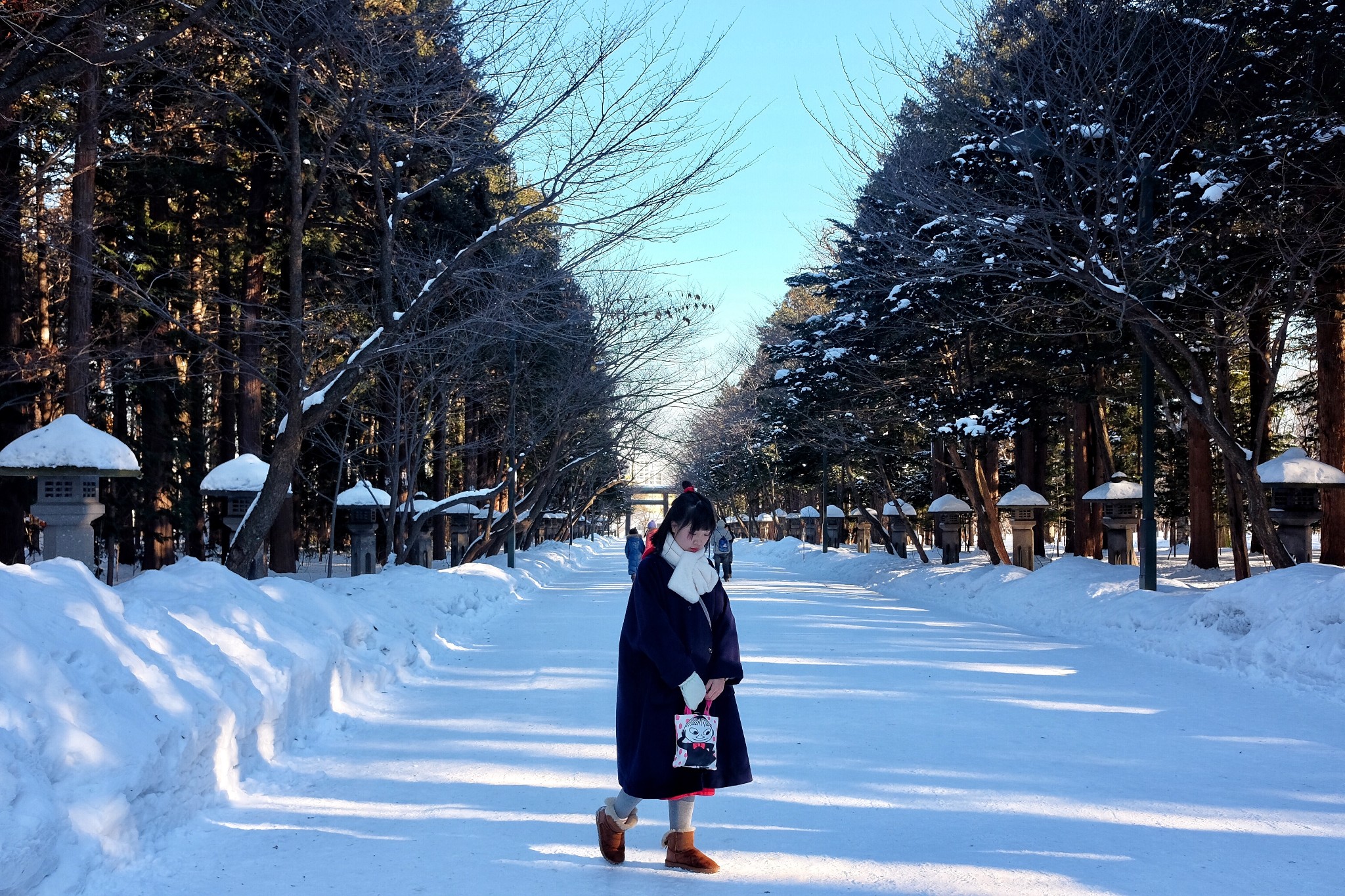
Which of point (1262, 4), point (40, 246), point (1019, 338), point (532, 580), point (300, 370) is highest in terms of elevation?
point (1262, 4)

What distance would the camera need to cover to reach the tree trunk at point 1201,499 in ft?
65.3

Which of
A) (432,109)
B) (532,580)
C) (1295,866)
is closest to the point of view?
(1295,866)

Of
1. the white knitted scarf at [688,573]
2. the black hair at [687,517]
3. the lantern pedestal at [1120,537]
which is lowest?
the lantern pedestal at [1120,537]

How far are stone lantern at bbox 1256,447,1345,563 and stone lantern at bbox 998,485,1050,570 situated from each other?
7140 millimetres

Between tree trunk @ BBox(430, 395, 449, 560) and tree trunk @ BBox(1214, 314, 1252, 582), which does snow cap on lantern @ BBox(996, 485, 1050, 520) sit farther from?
tree trunk @ BBox(430, 395, 449, 560)

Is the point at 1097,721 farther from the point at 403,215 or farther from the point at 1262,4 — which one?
the point at 403,215

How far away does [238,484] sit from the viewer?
1453 centimetres

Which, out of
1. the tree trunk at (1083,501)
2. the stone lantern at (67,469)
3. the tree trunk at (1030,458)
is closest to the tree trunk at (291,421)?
the stone lantern at (67,469)

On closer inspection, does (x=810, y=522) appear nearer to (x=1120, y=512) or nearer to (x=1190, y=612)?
(x=1120, y=512)

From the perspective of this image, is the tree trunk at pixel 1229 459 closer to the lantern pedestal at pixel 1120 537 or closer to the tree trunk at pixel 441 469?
the lantern pedestal at pixel 1120 537

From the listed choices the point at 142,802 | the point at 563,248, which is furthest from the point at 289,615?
the point at 563,248

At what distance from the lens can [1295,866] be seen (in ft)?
14.4

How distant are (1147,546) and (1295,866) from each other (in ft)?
Result: 34.4

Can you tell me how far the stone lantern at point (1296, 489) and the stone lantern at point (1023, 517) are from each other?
7140 millimetres
